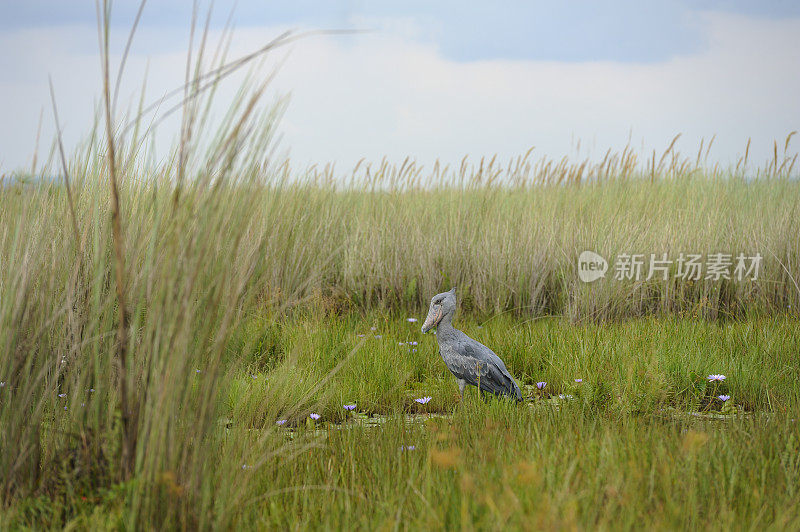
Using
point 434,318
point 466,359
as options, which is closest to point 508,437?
point 466,359

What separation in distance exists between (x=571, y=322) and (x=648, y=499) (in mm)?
2977

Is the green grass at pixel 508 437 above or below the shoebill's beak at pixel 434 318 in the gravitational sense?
below

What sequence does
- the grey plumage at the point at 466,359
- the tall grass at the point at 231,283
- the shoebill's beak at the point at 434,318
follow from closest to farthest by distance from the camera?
the tall grass at the point at 231,283 < the grey plumage at the point at 466,359 < the shoebill's beak at the point at 434,318

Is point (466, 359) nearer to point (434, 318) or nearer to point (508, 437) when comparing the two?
point (434, 318)

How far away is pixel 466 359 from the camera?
2873mm

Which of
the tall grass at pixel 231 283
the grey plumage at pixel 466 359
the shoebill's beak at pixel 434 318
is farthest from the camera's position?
the shoebill's beak at pixel 434 318

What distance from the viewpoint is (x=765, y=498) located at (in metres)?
1.85

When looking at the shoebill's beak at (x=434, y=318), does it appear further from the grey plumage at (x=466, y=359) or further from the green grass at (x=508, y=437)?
the green grass at (x=508, y=437)

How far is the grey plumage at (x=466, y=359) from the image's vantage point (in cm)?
287

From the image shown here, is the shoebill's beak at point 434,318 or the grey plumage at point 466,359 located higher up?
the shoebill's beak at point 434,318

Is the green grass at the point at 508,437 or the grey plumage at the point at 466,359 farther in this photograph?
the grey plumage at the point at 466,359

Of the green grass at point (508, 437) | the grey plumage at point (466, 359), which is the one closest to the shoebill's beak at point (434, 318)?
the grey plumage at point (466, 359)

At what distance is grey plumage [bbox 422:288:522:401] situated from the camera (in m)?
2.87

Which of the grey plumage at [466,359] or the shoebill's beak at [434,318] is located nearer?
the grey plumage at [466,359]
